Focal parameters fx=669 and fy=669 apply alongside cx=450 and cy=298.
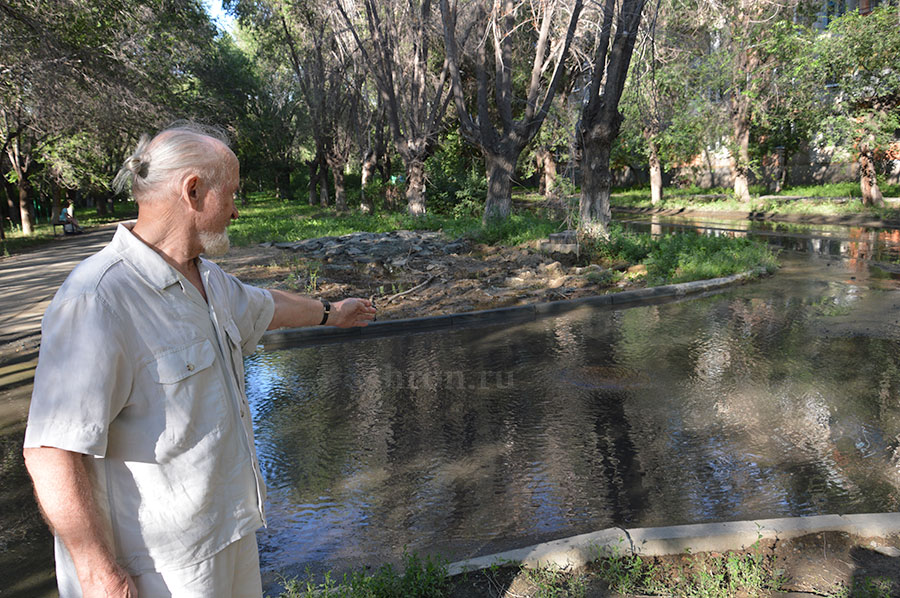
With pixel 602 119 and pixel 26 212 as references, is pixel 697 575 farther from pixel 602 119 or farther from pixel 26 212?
pixel 26 212

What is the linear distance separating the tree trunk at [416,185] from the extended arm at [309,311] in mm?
21310

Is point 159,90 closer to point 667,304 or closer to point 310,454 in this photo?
point 667,304

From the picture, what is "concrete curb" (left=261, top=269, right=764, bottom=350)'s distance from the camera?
31.0ft

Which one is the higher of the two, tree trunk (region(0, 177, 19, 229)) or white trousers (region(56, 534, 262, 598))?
tree trunk (region(0, 177, 19, 229))

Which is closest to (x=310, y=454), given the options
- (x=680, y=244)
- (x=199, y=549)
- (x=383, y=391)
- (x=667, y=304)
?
(x=383, y=391)

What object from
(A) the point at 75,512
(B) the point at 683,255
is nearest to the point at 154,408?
(A) the point at 75,512

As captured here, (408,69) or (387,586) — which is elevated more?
(408,69)

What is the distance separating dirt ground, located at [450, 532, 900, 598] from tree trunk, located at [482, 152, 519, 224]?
1545cm

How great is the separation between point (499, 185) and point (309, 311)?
17.3 m

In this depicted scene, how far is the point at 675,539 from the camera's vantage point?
3.53 metres

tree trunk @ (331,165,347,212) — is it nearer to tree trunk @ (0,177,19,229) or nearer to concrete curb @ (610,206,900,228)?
tree trunk @ (0,177,19,229)

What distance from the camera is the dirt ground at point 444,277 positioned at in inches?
A: 452

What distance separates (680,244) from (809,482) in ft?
35.8

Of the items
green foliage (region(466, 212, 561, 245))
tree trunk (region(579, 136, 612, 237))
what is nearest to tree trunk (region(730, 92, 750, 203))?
green foliage (region(466, 212, 561, 245))
